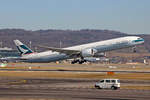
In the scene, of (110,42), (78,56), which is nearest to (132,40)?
(110,42)

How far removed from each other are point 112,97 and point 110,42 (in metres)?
57.3

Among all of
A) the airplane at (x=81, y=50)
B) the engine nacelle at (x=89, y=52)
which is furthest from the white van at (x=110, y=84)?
the engine nacelle at (x=89, y=52)

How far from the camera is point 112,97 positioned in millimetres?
46375

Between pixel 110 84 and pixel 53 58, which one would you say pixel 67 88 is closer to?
pixel 110 84

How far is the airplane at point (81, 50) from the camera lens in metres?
103

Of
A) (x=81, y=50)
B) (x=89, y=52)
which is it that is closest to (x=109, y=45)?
(x=89, y=52)

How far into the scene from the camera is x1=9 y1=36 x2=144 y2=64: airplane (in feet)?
337

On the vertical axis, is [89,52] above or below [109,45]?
below

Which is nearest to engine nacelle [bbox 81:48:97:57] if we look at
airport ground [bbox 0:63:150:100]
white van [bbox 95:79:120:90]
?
airport ground [bbox 0:63:150:100]

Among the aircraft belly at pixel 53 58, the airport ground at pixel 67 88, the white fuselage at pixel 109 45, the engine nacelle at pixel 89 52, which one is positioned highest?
the white fuselage at pixel 109 45

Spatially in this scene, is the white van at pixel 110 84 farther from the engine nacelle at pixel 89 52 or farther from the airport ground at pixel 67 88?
the engine nacelle at pixel 89 52

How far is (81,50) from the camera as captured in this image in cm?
11038

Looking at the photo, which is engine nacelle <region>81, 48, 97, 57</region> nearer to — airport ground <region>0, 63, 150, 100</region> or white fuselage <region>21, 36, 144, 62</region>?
white fuselage <region>21, 36, 144, 62</region>

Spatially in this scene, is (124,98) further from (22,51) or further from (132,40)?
(22,51)
